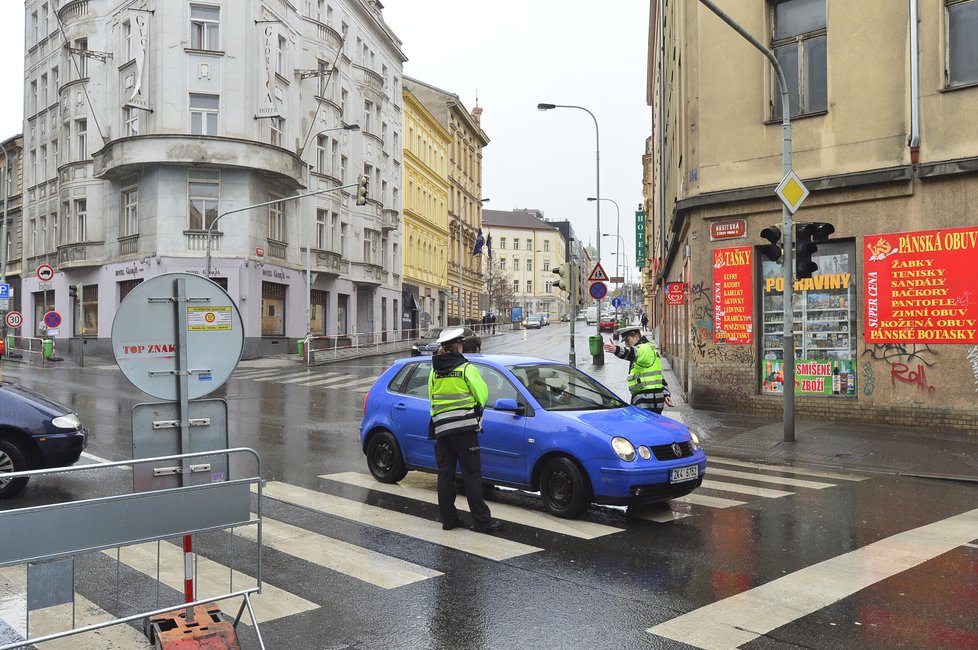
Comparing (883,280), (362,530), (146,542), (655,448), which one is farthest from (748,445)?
(146,542)

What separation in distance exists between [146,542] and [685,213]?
50.5 feet

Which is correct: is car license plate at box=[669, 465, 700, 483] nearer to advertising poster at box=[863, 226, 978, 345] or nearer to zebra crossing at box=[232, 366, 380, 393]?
advertising poster at box=[863, 226, 978, 345]

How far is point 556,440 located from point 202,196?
3009 cm

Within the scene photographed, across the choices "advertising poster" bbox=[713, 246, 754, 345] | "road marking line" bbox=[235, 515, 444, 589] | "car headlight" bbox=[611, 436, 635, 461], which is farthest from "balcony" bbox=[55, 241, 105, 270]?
"car headlight" bbox=[611, 436, 635, 461]

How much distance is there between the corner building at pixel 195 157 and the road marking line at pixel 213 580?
83.5 ft

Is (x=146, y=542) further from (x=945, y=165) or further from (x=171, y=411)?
(x=945, y=165)

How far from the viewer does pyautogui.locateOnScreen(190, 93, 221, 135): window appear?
3375 cm

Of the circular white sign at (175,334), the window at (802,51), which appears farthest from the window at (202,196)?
the circular white sign at (175,334)

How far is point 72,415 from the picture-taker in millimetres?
8922

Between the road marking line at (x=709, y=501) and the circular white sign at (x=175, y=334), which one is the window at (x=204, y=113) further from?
the circular white sign at (x=175, y=334)

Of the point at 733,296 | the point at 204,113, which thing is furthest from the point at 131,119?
the point at 733,296

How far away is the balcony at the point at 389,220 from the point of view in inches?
1975

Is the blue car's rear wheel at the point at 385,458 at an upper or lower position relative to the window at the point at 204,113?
lower

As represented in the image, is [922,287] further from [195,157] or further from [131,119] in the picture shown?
[131,119]
